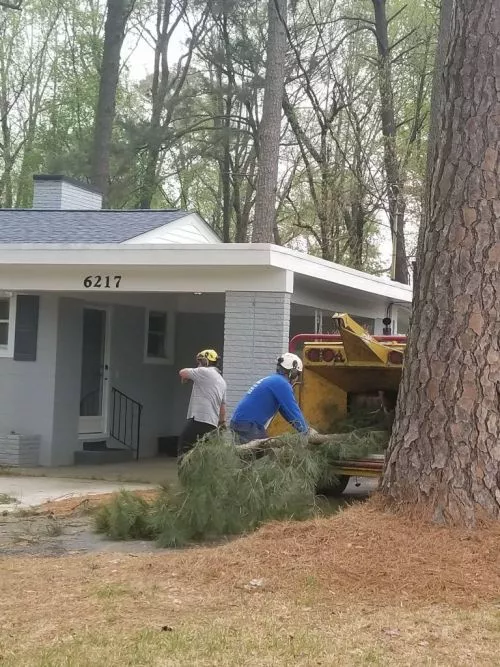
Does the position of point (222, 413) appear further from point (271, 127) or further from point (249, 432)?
point (271, 127)

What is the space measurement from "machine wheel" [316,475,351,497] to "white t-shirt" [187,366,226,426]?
1.40 meters

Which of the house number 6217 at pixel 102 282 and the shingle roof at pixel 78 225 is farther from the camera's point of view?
the shingle roof at pixel 78 225

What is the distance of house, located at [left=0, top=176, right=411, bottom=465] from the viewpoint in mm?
12398

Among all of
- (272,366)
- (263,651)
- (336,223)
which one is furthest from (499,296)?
(336,223)

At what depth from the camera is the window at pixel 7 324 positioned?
47.0 feet

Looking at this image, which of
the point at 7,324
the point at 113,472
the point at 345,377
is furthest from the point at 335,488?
the point at 7,324

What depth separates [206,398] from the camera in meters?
10.6

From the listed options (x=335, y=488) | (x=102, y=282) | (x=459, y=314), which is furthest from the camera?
(x=102, y=282)

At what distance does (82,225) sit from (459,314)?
32.3 ft

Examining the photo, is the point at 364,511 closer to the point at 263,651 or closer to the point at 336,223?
the point at 263,651

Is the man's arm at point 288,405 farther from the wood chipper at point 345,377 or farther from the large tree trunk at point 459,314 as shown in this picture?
the large tree trunk at point 459,314

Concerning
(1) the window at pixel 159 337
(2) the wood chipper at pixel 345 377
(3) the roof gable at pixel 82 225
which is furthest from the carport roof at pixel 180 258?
(1) the window at pixel 159 337

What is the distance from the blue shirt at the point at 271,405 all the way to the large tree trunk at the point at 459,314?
1538mm

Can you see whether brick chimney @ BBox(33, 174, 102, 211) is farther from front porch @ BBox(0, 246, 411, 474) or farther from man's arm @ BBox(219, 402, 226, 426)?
man's arm @ BBox(219, 402, 226, 426)
